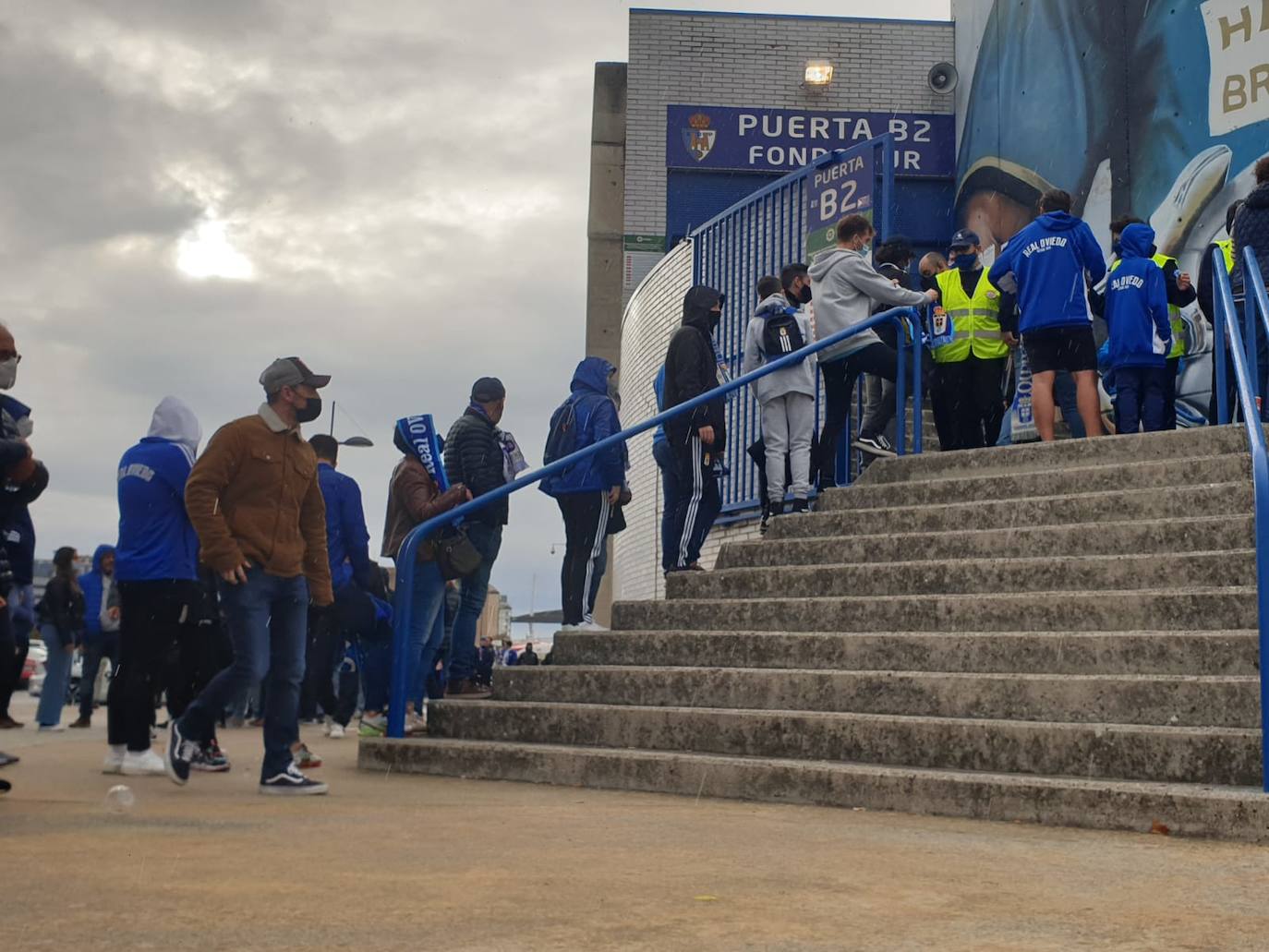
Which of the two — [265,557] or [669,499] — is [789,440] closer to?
[669,499]

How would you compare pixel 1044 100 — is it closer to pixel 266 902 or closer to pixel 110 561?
pixel 110 561

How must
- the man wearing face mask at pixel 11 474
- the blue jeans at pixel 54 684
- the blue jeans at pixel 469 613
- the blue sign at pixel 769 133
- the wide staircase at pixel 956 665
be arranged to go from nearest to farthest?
the wide staircase at pixel 956 665 < the man wearing face mask at pixel 11 474 < the blue jeans at pixel 469 613 < the blue jeans at pixel 54 684 < the blue sign at pixel 769 133

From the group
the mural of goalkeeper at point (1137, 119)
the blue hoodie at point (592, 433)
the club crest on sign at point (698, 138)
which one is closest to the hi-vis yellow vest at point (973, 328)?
the blue hoodie at point (592, 433)

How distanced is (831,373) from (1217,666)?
3.82 m

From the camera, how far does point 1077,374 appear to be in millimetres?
8000

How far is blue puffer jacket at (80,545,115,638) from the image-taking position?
10648 mm

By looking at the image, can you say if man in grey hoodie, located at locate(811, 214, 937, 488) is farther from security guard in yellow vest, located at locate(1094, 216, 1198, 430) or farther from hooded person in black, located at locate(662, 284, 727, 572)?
security guard in yellow vest, located at locate(1094, 216, 1198, 430)

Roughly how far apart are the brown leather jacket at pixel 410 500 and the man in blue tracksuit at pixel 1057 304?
322 cm

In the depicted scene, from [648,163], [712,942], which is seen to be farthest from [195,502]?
[648,163]

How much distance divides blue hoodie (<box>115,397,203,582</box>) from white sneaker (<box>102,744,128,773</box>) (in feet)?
2.62

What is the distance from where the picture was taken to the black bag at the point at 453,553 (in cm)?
717

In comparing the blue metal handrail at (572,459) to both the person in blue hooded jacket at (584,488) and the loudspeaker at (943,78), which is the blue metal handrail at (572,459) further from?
the loudspeaker at (943,78)

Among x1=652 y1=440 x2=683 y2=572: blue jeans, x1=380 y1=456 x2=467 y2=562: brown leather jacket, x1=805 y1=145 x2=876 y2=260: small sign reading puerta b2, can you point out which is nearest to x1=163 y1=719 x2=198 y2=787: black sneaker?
x1=380 y1=456 x2=467 y2=562: brown leather jacket

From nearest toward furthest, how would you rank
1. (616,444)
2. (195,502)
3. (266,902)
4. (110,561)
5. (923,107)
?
(266,902), (195,502), (616,444), (110,561), (923,107)
